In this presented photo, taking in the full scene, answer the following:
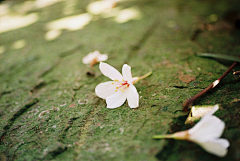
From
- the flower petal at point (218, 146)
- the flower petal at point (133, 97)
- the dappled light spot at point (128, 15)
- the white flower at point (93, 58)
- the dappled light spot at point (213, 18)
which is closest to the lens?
the flower petal at point (218, 146)

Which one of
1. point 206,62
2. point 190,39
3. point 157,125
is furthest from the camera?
point 190,39

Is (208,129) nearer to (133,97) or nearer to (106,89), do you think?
(133,97)

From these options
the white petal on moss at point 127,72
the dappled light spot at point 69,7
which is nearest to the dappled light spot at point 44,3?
the dappled light spot at point 69,7

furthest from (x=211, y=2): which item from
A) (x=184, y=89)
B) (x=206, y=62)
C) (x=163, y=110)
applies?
(x=163, y=110)

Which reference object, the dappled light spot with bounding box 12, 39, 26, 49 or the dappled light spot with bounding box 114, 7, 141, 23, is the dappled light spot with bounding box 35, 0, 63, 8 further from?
the dappled light spot with bounding box 114, 7, 141, 23

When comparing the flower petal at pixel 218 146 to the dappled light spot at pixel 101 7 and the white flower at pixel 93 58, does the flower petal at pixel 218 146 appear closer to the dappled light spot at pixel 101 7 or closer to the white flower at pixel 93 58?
the white flower at pixel 93 58

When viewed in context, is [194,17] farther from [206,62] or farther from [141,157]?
[141,157]

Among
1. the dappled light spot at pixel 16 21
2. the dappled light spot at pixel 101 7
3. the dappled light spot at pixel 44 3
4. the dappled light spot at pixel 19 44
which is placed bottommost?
the dappled light spot at pixel 19 44
